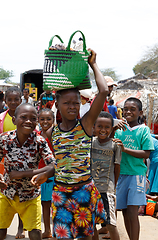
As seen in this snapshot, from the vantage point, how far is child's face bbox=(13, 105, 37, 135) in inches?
107

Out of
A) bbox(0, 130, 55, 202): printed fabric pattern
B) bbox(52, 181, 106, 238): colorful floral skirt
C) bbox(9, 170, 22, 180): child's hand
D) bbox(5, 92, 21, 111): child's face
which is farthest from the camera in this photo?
bbox(5, 92, 21, 111): child's face

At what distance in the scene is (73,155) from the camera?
227 centimetres

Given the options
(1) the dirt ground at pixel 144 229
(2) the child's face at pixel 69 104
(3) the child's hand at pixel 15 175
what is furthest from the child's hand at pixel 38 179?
(1) the dirt ground at pixel 144 229

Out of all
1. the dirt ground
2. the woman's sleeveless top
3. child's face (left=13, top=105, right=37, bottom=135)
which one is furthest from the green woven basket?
the dirt ground

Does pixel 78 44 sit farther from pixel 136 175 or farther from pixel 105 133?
pixel 136 175

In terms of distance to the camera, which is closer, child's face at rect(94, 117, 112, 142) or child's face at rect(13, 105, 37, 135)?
child's face at rect(13, 105, 37, 135)

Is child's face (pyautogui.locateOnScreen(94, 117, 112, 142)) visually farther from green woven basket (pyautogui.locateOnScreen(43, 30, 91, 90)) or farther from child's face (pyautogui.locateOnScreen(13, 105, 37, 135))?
green woven basket (pyautogui.locateOnScreen(43, 30, 91, 90))

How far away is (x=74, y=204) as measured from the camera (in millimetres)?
2219

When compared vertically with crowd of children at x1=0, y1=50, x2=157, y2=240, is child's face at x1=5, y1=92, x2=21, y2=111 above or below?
above

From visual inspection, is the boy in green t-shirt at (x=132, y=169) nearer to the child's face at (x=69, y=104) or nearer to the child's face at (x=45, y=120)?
the child's face at (x=69, y=104)

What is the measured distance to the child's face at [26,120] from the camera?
2.71 m

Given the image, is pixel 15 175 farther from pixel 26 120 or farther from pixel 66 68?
pixel 66 68

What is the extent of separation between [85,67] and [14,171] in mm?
1152

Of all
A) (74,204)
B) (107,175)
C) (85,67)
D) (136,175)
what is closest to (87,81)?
(85,67)
